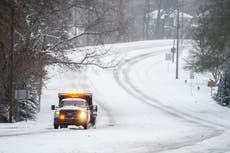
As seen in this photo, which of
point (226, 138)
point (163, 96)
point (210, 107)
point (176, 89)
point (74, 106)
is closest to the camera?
point (226, 138)

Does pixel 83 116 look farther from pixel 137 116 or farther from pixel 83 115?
pixel 137 116

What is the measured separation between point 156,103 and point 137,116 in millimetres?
10371

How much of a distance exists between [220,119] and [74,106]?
1268 centimetres

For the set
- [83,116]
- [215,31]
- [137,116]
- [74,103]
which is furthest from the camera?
[215,31]

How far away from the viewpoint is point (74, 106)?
28328 millimetres

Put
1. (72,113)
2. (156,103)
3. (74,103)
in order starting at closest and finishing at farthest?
(72,113) < (74,103) < (156,103)

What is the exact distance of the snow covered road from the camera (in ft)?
61.4

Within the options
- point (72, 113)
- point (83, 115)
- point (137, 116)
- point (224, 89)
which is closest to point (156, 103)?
point (224, 89)

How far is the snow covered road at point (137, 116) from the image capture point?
18.7 meters

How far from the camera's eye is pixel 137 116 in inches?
1553

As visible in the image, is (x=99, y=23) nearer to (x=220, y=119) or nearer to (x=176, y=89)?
(x=220, y=119)

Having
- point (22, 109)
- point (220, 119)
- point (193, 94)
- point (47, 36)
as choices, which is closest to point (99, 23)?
point (47, 36)

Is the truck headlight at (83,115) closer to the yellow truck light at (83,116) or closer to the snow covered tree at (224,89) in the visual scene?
the yellow truck light at (83,116)

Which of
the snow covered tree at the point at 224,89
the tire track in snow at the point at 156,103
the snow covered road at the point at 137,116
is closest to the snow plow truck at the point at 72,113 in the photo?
the snow covered road at the point at 137,116
